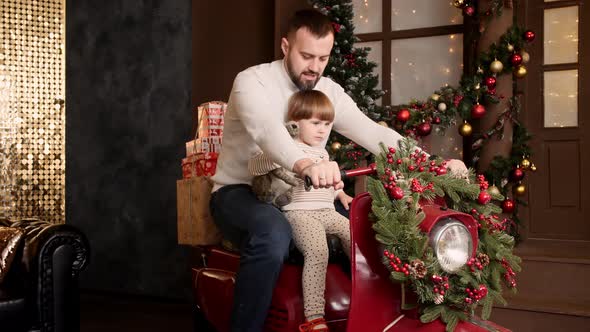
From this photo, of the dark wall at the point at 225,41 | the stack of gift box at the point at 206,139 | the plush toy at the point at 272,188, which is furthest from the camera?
the dark wall at the point at 225,41

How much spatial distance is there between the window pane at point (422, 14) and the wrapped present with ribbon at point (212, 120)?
2.31 m

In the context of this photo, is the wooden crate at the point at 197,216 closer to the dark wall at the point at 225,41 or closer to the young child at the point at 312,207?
the young child at the point at 312,207

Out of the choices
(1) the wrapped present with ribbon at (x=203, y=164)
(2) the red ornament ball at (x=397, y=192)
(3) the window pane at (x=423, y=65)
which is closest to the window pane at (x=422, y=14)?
(3) the window pane at (x=423, y=65)

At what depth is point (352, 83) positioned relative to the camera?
4.50 metres

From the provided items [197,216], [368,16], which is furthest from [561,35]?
[197,216]

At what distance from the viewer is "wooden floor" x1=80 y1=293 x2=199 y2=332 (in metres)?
4.39

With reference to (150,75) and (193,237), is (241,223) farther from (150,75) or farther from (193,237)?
(150,75)

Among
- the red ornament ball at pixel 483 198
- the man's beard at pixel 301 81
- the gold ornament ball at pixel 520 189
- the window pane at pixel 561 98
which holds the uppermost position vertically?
the window pane at pixel 561 98

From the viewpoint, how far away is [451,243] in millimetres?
1752

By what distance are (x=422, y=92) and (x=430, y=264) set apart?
11.3ft

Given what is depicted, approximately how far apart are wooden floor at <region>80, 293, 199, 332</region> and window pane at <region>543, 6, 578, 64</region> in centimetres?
331

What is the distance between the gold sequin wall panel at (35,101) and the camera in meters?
5.70

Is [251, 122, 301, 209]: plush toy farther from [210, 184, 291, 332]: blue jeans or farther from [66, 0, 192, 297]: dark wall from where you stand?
[66, 0, 192, 297]: dark wall

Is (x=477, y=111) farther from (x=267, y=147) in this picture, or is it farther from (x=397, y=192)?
(x=397, y=192)
